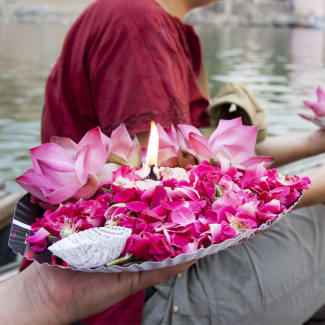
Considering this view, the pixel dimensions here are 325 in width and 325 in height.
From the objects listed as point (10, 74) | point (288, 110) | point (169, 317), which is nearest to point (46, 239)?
point (169, 317)

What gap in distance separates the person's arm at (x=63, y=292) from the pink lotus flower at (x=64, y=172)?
0.30 ft

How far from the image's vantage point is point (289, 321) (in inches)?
30.3

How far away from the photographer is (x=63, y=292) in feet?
1.54

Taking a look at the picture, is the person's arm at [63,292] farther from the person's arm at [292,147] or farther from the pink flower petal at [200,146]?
the person's arm at [292,147]

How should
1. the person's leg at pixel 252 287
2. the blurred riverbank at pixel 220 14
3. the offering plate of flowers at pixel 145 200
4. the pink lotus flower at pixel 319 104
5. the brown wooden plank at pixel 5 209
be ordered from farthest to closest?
the blurred riverbank at pixel 220 14 < the brown wooden plank at pixel 5 209 < the pink lotus flower at pixel 319 104 < the person's leg at pixel 252 287 < the offering plate of flowers at pixel 145 200

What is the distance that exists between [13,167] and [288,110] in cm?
288

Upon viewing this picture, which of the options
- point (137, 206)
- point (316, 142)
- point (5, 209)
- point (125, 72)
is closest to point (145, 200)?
point (137, 206)

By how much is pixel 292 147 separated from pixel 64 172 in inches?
33.0

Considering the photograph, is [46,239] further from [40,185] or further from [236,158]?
[236,158]

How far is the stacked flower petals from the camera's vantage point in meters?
0.41

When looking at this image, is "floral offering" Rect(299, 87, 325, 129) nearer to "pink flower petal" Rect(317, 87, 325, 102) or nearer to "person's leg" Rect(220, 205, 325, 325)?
"pink flower petal" Rect(317, 87, 325, 102)

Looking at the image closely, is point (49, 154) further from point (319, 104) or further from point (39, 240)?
point (319, 104)

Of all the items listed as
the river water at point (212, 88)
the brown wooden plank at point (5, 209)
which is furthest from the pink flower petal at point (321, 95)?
the river water at point (212, 88)

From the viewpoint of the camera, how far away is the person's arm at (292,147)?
110 centimetres
